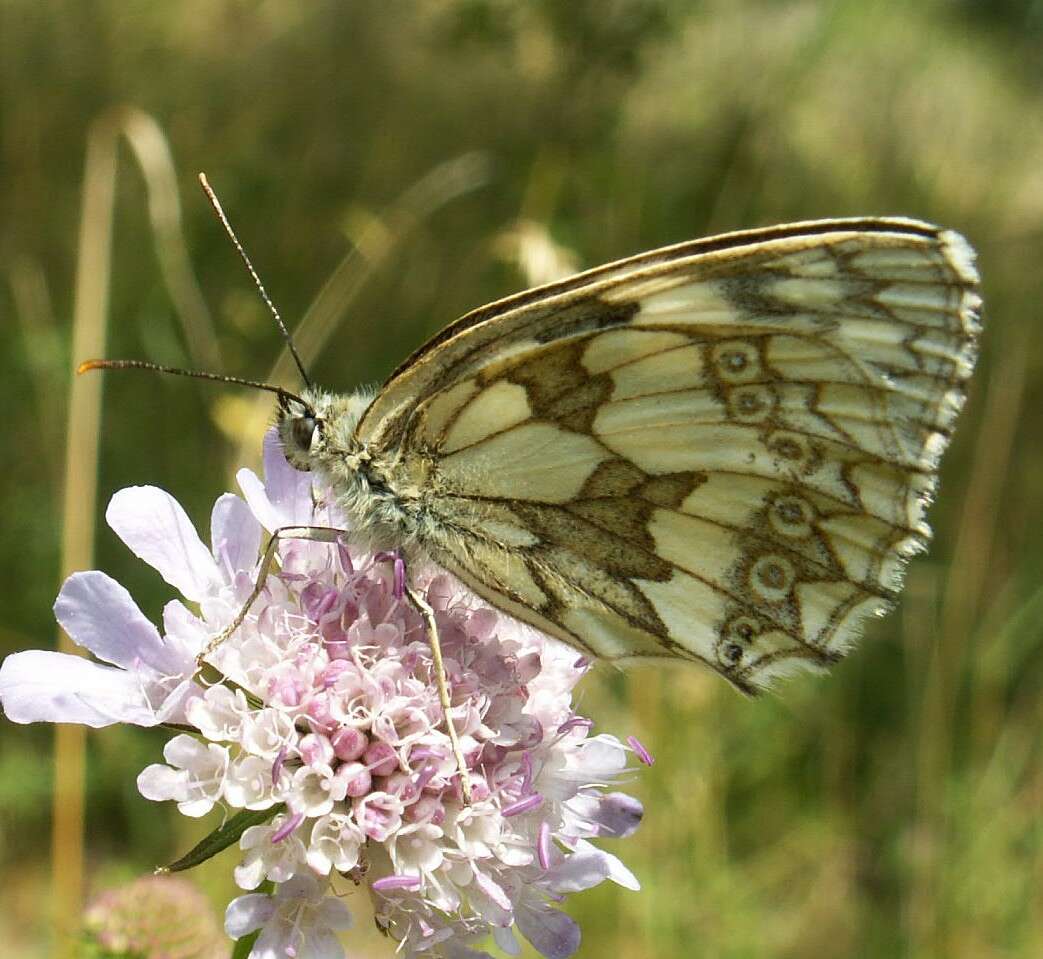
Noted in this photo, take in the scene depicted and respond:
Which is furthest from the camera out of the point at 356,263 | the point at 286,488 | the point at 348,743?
the point at 356,263

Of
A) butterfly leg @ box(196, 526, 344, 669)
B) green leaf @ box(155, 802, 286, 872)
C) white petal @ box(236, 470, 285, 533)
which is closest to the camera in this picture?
green leaf @ box(155, 802, 286, 872)

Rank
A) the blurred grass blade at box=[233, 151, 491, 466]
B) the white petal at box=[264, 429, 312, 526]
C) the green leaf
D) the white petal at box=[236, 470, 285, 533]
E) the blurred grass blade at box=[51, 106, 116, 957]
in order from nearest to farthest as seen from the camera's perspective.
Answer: the green leaf < the white petal at box=[236, 470, 285, 533] < the white petal at box=[264, 429, 312, 526] < the blurred grass blade at box=[51, 106, 116, 957] < the blurred grass blade at box=[233, 151, 491, 466]

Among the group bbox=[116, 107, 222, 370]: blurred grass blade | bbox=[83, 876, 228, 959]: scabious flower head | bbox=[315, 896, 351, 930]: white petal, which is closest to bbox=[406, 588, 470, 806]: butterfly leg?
bbox=[315, 896, 351, 930]: white petal

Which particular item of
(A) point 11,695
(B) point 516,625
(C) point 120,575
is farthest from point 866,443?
(C) point 120,575

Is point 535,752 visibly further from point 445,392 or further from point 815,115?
point 815,115

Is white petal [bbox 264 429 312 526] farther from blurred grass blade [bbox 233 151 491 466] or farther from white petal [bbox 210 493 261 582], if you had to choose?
blurred grass blade [bbox 233 151 491 466]

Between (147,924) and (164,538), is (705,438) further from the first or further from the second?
(147,924)

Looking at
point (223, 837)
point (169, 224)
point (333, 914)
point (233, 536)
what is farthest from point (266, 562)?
point (169, 224)
